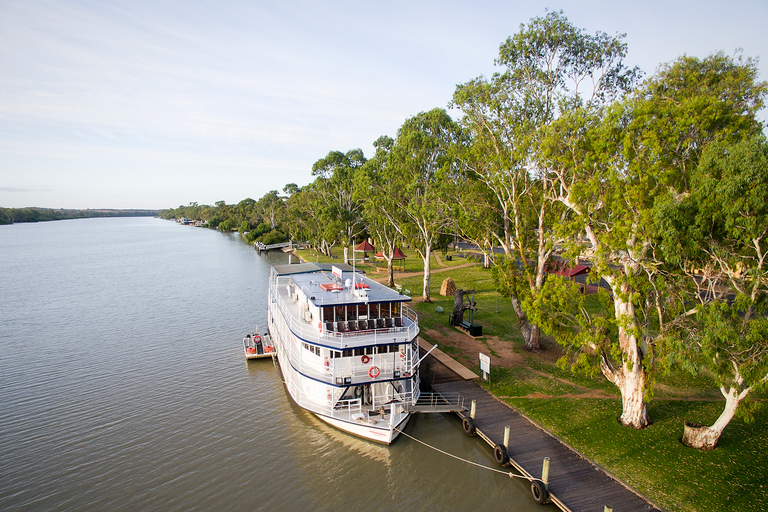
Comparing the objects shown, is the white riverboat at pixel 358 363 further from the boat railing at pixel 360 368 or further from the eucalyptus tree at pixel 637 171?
the eucalyptus tree at pixel 637 171

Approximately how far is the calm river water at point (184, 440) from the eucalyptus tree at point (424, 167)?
1841 cm

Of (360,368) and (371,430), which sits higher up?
(360,368)

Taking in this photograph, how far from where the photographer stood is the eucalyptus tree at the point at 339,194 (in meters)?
62.5

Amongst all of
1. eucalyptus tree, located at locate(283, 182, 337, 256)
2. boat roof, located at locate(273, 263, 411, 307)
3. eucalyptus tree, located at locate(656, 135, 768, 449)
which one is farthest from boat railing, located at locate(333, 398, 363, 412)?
eucalyptus tree, located at locate(283, 182, 337, 256)

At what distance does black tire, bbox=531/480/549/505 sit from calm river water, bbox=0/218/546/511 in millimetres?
389

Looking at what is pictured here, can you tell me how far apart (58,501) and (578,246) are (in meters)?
22.8

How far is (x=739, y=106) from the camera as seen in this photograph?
15.3 m

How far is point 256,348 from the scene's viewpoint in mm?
28359

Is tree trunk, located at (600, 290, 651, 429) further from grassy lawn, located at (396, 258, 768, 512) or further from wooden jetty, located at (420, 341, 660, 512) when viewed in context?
wooden jetty, located at (420, 341, 660, 512)

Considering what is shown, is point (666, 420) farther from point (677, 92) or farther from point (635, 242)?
point (677, 92)

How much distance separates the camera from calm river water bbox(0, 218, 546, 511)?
14.8 metres

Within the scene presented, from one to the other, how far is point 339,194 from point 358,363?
2000 inches

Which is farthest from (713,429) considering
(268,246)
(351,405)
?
(268,246)

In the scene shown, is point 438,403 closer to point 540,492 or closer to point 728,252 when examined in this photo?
point 540,492
